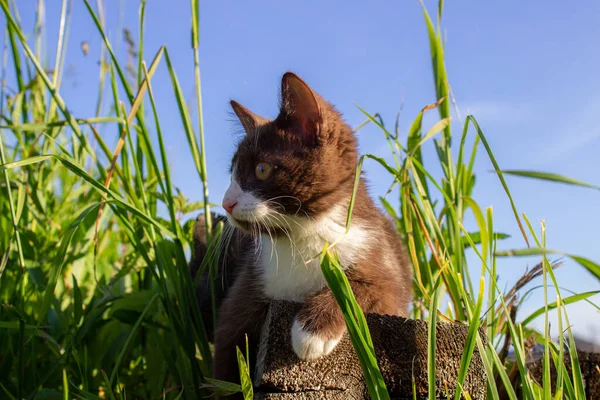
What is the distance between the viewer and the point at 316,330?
1304mm

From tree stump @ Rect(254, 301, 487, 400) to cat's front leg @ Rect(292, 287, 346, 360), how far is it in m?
0.03

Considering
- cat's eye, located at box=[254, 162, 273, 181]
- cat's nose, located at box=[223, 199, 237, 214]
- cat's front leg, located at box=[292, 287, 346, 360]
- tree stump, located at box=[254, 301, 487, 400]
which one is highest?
cat's eye, located at box=[254, 162, 273, 181]

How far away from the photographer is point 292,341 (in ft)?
4.34

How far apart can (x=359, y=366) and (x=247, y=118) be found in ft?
Result: 3.15

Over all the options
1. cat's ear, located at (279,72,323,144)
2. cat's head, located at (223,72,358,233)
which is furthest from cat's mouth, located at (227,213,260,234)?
cat's ear, located at (279,72,323,144)

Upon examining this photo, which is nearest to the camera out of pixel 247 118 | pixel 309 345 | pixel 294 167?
pixel 309 345

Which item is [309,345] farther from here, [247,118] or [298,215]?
[247,118]

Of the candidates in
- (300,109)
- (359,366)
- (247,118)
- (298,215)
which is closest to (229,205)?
(298,215)

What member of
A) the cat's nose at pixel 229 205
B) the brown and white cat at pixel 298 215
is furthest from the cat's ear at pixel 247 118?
the cat's nose at pixel 229 205

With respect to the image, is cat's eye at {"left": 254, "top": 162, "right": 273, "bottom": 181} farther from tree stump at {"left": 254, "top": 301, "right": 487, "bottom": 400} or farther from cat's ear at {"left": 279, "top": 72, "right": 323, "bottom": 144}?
tree stump at {"left": 254, "top": 301, "right": 487, "bottom": 400}

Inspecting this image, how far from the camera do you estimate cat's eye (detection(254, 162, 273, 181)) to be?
5.28 ft

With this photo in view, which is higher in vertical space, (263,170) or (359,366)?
(263,170)

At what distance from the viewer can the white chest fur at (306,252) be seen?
1591 mm

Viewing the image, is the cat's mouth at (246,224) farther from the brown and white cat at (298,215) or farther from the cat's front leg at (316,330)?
the cat's front leg at (316,330)
